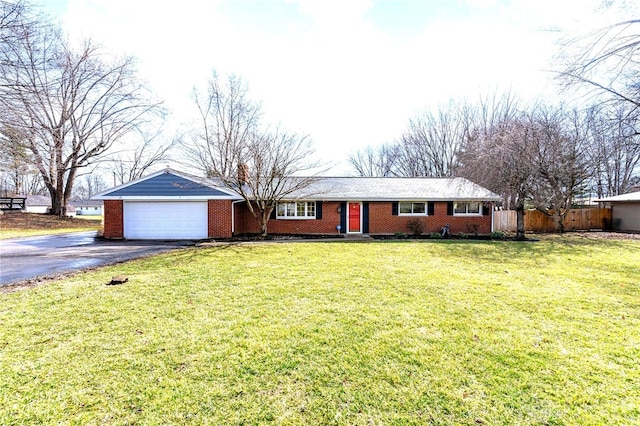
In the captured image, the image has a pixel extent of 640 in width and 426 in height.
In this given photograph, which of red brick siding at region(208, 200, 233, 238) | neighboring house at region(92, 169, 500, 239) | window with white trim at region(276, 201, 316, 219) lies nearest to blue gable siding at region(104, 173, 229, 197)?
neighboring house at region(92, 169, 500, 239)

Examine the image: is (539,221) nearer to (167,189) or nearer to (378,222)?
(378,222)

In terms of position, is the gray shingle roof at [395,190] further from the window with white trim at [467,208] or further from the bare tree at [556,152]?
the bare tree at [556,152]

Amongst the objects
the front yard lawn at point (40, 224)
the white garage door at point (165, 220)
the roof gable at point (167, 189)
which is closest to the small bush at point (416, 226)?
the roof gable at point (167, 189)

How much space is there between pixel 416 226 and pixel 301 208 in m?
6.37

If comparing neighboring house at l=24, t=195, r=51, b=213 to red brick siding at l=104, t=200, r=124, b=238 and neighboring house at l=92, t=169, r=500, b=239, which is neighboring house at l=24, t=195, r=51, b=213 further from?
neighboring house at l=92, t=169, r=500, b=239

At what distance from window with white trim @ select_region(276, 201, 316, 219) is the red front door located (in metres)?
2.07

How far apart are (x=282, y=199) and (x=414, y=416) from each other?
1333 cm

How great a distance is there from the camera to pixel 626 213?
822 inches

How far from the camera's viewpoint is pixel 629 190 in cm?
2844

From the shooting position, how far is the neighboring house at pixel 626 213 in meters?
20.1

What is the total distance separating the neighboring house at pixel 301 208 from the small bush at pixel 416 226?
258mm

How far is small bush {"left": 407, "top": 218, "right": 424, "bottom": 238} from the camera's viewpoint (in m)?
16.2

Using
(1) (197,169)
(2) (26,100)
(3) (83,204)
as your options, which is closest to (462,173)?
(1) (197,169)

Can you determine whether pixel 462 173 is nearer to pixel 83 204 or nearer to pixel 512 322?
pixel 512 322
